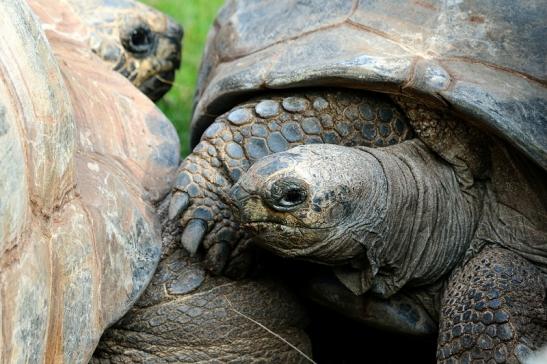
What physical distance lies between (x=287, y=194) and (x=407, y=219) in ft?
1.69

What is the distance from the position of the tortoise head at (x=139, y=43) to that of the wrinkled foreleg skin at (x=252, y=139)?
1.08 metres

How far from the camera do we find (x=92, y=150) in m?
3.00

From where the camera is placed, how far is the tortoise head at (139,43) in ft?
13.6

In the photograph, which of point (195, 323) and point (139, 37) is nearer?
point (195, 323)

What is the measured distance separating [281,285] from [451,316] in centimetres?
61

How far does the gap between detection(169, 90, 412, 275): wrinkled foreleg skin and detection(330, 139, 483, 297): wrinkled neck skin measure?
0.13 metres

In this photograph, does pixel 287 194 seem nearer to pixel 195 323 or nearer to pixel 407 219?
pixel 407 219

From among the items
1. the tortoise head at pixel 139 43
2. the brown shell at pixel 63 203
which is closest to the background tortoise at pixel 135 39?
the tortoise head at pixel 139 43

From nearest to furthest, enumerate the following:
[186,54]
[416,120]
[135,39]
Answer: [416,120], [135,39], [186,54]

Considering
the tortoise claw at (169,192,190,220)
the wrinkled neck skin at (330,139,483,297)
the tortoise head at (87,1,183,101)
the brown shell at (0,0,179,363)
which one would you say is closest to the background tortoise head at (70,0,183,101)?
the tortoise head at (87,1,183,101)

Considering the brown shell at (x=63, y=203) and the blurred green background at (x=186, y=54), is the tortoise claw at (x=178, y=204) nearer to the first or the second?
the brown shell at (x=63, y=203)

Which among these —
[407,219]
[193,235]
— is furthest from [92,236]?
[407,219]

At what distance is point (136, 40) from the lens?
14.3 feet

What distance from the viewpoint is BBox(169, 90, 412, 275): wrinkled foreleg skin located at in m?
3.13
